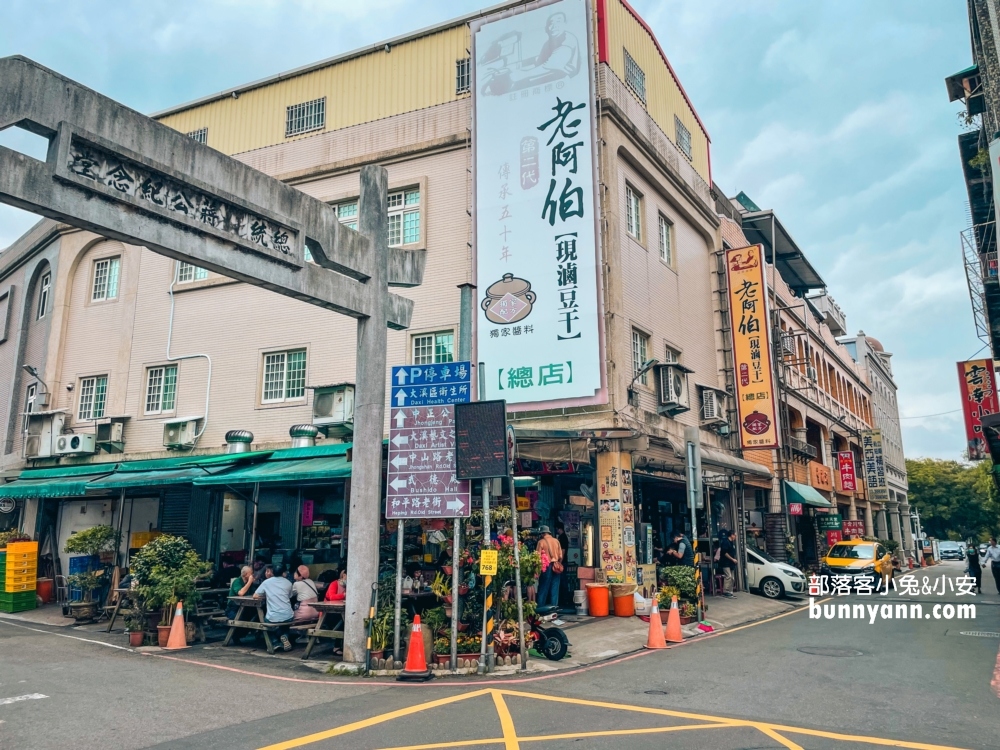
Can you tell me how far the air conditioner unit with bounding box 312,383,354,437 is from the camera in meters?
18.6

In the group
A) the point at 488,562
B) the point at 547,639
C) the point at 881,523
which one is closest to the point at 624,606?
the point at 547,639

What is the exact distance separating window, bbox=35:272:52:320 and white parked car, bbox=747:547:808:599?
75.6 ft

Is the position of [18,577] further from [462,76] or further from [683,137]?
[683,137]

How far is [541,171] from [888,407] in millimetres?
51476

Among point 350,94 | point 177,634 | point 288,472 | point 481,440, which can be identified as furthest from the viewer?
point 350,94

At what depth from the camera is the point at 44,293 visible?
83.5ft

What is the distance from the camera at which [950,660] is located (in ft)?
35.7

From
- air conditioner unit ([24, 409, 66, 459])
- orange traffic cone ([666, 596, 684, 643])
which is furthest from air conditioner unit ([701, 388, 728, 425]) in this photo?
air conditioner unit ([24, 409, 66, 459])

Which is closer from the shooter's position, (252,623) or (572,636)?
(252,623)

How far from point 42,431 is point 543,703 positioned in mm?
20424

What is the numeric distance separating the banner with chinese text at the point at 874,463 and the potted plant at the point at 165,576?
124 feet

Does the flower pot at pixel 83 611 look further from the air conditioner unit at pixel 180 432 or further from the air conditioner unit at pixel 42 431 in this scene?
the air conditioner unit at pixel 42 431

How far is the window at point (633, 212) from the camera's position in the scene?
763 inches

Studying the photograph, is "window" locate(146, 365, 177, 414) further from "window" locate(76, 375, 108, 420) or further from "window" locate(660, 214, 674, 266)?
"window" locate(660, 214, 674, 266)
